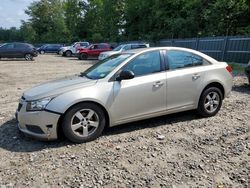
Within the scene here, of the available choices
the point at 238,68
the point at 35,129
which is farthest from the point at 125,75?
the point at 238,68

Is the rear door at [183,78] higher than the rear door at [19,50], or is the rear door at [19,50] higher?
the rear door at [183,78]

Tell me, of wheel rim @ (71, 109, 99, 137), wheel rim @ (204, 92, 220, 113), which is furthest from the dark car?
wheel rim @ (71, 109, 99, 137)

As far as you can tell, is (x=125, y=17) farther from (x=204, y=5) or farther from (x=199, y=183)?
(x=199, y=183)

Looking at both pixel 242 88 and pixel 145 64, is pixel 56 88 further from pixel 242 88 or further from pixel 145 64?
pixel 242 88

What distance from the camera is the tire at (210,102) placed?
599cm

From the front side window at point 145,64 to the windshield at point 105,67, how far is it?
0.66 feet

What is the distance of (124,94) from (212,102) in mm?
2107

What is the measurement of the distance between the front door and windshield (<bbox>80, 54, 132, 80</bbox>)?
0.80 feet

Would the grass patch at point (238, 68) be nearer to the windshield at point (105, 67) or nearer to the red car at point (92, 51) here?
the windshield at point (105, 67)

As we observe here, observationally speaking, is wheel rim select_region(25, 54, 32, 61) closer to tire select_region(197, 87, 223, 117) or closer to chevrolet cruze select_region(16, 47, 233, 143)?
chevrolet cruze select_region(16, 47, 233, 143)

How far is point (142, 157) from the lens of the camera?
14.3 ft

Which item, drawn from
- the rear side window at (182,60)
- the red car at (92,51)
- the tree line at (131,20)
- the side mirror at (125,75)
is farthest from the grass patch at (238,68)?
the red car at (92,51)

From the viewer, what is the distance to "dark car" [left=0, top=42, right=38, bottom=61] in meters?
26.5

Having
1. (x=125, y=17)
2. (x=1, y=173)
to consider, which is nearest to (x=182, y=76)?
(x=1, y=173)
